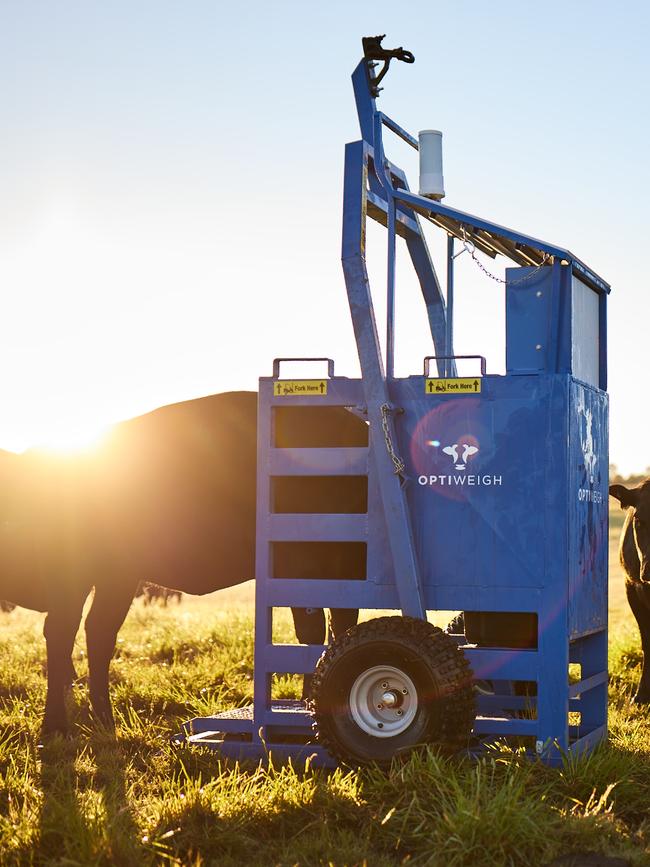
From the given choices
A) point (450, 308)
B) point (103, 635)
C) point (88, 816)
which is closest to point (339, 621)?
point (103, 635)

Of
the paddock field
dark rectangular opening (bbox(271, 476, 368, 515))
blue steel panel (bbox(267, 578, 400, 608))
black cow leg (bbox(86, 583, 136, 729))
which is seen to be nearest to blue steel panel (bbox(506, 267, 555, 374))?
dark rectangular opening (bbox(271, 476, 368, 515))

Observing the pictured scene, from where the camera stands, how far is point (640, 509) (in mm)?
9383

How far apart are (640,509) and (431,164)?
3.48 m

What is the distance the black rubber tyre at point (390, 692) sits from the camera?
20.4 ft

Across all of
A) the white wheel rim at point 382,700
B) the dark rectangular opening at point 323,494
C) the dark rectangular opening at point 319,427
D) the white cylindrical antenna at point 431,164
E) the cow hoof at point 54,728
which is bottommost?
the cow hoof at point 54,728

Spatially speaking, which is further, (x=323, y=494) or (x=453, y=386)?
(x=323, y=494)

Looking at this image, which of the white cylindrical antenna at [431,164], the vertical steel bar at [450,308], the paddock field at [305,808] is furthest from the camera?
the vertical steel bar at [450,308]

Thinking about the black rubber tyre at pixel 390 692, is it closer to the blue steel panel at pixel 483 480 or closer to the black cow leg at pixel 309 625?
the blue steel panel at pixel 483 480

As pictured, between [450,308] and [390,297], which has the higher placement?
[450,308]

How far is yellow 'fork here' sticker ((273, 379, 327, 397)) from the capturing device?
23.0 feet

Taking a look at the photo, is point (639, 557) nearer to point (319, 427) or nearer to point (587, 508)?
point (587, 508)

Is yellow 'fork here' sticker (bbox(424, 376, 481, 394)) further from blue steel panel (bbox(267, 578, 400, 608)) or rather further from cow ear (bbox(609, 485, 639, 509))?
cow ear (bbox(609, 485, 639, 509))

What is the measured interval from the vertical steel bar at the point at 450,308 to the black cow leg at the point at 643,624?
2.99 m

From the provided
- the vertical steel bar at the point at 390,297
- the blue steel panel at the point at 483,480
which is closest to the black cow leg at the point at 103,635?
the blue steel panel at the point at 483,480
